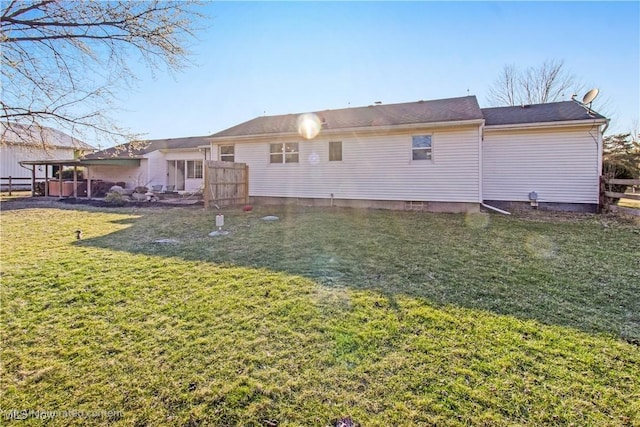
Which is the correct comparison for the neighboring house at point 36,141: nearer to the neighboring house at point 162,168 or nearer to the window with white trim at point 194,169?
the neighboring house at point 162,168

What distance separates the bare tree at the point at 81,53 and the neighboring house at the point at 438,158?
8115mm

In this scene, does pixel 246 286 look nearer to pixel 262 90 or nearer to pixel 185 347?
pixel 185 347

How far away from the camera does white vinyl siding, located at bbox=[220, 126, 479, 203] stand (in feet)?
34.4

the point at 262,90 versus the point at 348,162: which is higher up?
the point at 262,90

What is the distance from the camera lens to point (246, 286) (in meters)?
3.99

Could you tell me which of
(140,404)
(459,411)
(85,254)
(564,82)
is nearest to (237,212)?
(85,254)

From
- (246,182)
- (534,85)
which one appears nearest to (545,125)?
(246,182)

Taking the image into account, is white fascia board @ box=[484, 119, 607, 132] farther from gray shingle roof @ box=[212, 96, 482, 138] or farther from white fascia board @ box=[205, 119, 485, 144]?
white fascia board @ box=[205, 119, 485, 144]

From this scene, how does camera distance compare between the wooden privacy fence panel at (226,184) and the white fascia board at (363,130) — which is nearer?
the white fascia board at (363,130)

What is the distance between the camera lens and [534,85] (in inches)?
902

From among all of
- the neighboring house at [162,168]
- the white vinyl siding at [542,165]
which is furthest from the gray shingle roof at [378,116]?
the neighboring house at [162,168]

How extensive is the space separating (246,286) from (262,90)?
748 centimetres

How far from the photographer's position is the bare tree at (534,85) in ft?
71.3

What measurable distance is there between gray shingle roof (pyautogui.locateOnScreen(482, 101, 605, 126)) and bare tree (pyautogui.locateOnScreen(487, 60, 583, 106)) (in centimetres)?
1188
